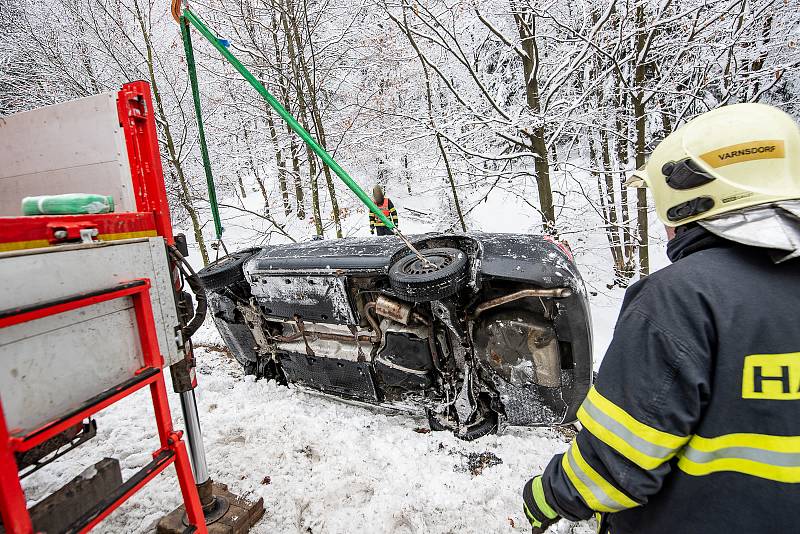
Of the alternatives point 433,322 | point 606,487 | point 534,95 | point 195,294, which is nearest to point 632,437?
point 606,487

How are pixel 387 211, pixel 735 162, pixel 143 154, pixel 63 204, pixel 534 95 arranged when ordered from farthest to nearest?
pixel 387 211 < pixel 534 95 < pixel 143 154 < pixel 63 204 < pixel 735 162

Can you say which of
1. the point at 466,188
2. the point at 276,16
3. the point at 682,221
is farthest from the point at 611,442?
the point at 276,16

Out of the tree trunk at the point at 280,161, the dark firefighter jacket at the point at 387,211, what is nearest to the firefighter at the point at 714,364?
the dark firefighter jacket at the point at 387,211

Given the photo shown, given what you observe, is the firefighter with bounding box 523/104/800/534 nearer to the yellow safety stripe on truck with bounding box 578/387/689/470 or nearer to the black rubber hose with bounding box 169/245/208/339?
the yellow safety stripe on truck with bounding box 578/387/689/470

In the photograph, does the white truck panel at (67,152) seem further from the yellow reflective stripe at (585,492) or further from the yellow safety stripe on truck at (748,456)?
the yellow safety stripe on truck at (748,456)

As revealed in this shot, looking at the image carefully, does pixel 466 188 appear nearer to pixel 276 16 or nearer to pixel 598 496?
pixel 276 16

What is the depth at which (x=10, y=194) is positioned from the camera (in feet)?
7.74

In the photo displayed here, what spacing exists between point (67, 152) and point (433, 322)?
8.55 ft

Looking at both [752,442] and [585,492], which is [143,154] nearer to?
[585,492]

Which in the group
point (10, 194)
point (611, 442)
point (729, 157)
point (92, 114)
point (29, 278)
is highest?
point (92, 114)

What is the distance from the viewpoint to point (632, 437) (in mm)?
1030

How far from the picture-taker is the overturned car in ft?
8.39

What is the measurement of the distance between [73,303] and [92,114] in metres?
1.26

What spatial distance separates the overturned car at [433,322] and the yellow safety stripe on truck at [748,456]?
148 centimetres
